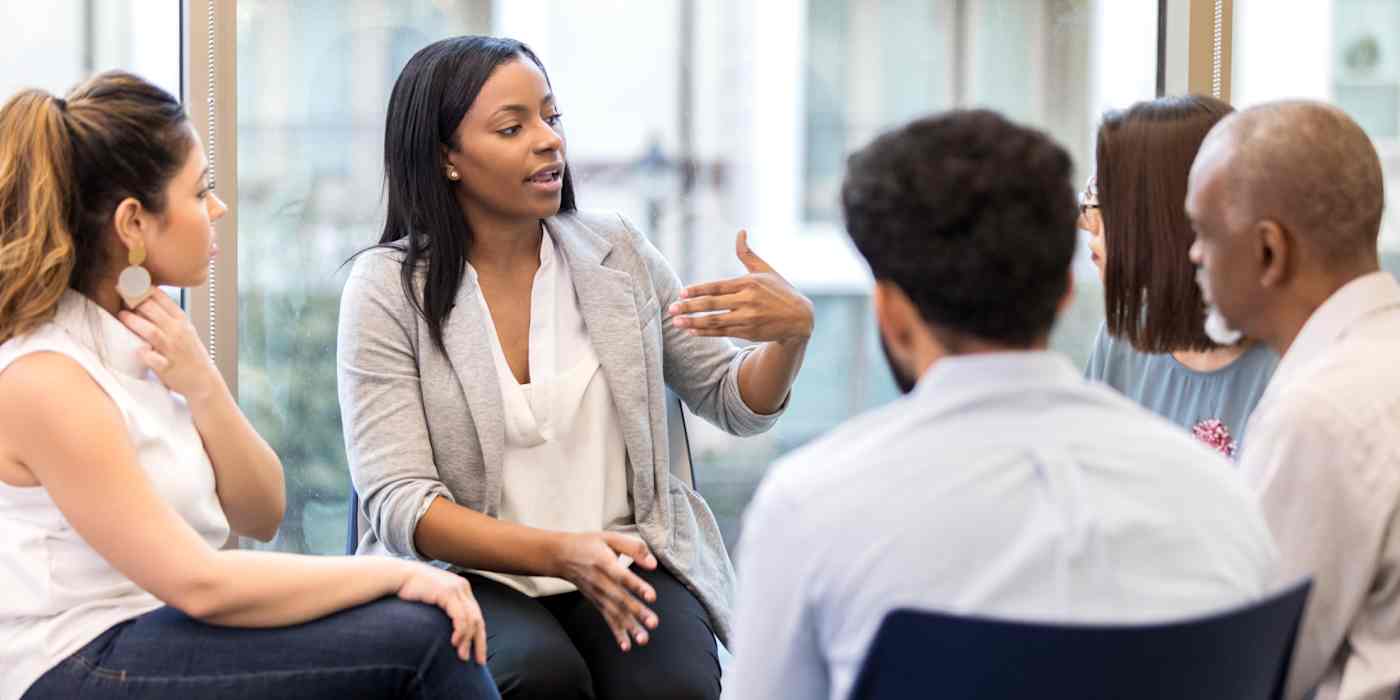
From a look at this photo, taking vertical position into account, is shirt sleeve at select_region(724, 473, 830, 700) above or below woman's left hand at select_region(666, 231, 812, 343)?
below

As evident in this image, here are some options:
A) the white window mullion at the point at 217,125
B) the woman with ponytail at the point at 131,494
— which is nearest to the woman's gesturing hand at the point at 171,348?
the woman with ponytail at the point at 131,494

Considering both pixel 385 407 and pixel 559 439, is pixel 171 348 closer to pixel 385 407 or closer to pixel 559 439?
pixel 385 407

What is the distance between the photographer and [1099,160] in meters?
2.19

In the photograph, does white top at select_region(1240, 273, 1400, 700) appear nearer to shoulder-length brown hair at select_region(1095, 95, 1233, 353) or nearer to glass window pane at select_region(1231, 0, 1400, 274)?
shoulder-length brown hair at select_region(1095, 95, 1233, 353)

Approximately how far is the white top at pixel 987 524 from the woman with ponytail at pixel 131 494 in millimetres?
654

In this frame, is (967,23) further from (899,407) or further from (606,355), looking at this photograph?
(899,407)

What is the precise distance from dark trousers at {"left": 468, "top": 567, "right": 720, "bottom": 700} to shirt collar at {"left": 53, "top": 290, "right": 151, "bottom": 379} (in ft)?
2.05

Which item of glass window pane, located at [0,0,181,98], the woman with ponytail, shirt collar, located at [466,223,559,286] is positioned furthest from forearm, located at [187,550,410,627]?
glass window pane, located at [0,0,181,98]

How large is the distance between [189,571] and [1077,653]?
1.02 meters

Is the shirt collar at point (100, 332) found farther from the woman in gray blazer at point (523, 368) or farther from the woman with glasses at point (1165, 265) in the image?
the woman with glasses at point (1165, 265)

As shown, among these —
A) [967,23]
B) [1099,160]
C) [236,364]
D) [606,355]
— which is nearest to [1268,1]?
[967,23]

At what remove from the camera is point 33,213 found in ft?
5.65

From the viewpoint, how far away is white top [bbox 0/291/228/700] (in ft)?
5.51

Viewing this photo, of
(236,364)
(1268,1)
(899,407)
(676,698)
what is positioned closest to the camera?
(899,407)
